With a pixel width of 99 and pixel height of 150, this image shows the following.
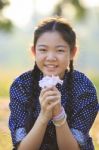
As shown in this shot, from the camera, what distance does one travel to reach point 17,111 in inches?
98.8

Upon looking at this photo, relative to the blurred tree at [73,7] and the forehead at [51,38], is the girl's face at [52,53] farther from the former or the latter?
the blurred tree at [73,7]

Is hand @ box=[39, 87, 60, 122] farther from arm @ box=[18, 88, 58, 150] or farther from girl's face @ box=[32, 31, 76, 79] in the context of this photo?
girl's face @ box=[32, 31, 76, 79]

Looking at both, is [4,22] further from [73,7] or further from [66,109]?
[66,109]

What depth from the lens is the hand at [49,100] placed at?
2184mm

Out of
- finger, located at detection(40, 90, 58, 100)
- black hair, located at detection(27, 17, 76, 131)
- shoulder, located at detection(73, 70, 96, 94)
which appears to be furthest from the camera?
shoulder, located at detection(73, 70, 96, 94)

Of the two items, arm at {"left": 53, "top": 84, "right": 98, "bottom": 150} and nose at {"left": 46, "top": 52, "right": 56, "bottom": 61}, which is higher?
nose at {"left": 46, "top": 52, "right": 56, "bottom": 61}

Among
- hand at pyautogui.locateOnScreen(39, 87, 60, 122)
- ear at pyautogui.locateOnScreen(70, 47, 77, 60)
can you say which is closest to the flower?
hand at pyautogui.locateOnScreen(39, 87, 60, 122)

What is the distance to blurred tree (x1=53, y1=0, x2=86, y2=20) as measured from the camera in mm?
8641

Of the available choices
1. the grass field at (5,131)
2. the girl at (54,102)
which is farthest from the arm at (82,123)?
the grass field at (5,131)

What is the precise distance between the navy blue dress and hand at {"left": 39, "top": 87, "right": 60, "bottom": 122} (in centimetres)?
24

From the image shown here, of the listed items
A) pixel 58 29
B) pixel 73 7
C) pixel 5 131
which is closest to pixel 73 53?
pixel 58 29

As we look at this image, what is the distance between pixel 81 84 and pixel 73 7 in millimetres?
6397

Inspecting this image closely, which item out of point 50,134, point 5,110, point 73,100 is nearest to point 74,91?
point 73,100

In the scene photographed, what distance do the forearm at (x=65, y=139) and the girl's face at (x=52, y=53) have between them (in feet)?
0.93
